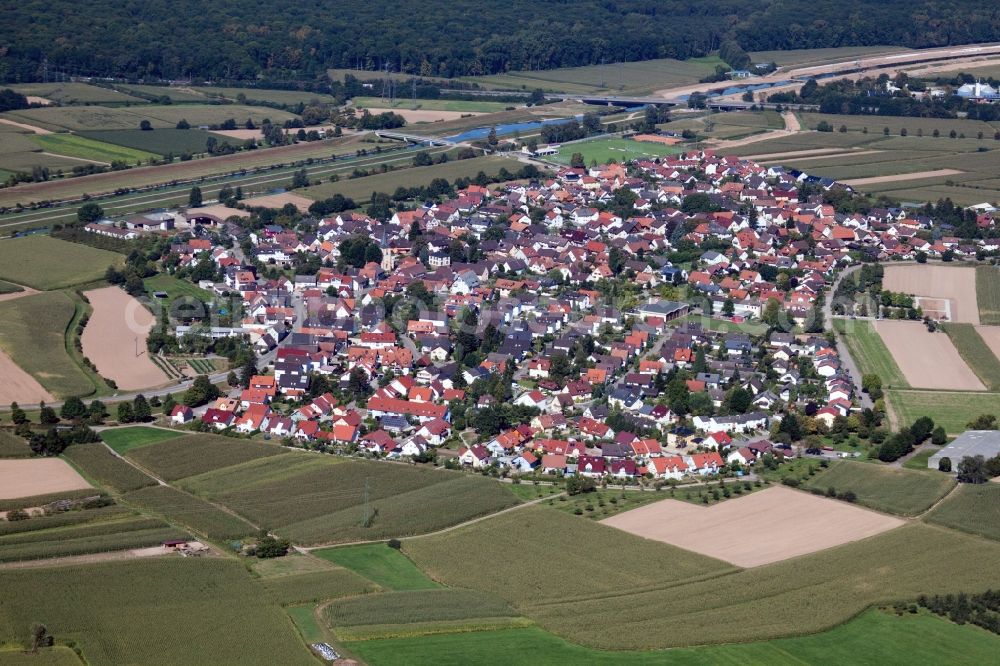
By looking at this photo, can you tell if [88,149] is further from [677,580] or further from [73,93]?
[677,580]

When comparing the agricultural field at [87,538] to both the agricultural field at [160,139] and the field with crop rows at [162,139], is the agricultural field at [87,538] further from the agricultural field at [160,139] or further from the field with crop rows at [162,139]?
the field with crop rows at [162,139]

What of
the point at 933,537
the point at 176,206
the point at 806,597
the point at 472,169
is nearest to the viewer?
the point at 806,597

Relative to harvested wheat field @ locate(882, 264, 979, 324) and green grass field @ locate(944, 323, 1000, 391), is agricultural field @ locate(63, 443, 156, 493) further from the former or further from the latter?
harvested wheat field @ locate(882, 264, 979, 324)

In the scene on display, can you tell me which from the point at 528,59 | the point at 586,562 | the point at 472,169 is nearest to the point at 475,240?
the point at 472,169

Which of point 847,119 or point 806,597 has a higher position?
point 847,119

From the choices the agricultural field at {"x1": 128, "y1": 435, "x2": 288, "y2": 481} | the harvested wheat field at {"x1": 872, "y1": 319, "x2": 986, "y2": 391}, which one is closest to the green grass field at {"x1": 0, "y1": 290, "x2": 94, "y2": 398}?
the agricultural field at {"x1": 128, "y1": 435, "x2": 288, "y2": 481}

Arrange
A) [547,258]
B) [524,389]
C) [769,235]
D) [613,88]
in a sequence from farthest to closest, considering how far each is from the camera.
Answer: [613,88], [769,235], [547,258], [524,389]

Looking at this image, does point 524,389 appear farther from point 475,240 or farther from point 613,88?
point 613,88
